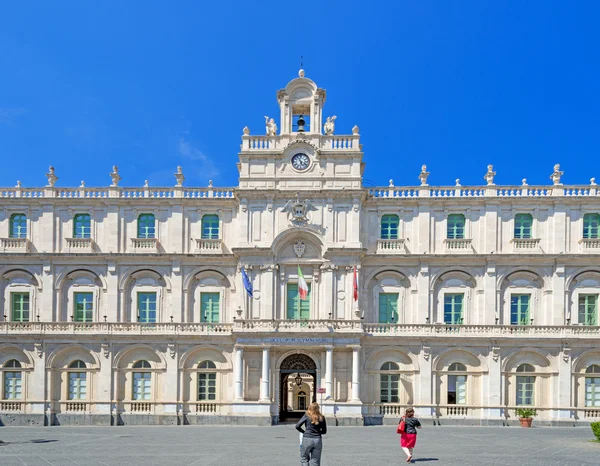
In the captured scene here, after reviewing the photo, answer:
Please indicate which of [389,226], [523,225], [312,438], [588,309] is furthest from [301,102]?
[312,438]

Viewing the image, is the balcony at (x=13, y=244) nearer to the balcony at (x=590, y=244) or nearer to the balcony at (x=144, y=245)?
the balcony at (x=144, y=245)

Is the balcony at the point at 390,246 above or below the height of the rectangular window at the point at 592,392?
above

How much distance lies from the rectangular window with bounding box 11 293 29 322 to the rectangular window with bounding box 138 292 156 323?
8.07 metres

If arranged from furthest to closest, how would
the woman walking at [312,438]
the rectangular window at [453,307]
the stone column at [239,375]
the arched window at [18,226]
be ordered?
1. the arched window at [18,226]
2. the rectangular window at [453,307]
3. the stone column at [239,375]
4. the woman walking at [312,438]

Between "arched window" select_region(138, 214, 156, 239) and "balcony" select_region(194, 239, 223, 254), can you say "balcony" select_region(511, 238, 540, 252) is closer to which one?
"balcony" select_region(194, 239, 223, 254)

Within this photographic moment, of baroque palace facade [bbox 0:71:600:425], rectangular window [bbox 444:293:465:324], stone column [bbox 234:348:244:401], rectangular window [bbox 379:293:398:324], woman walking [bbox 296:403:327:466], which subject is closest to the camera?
woman walking [bbox 296:403:327:466]

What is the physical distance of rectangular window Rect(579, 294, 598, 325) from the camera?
146 feet

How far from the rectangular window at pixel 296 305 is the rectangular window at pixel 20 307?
1881cm

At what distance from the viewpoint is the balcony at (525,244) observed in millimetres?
44906

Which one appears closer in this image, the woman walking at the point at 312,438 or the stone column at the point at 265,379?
the woman walking at the point at 312,438

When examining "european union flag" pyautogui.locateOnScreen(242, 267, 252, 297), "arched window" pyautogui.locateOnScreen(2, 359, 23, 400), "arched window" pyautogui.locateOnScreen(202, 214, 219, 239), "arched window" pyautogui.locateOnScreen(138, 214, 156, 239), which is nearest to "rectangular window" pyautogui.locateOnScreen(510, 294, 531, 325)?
"european union flag" pyautogui.locateOnScreen(242, 267, 252, 297)

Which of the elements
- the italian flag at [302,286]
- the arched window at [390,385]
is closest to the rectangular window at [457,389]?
the arched window at [390,385]

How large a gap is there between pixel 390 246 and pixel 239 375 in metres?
13.8

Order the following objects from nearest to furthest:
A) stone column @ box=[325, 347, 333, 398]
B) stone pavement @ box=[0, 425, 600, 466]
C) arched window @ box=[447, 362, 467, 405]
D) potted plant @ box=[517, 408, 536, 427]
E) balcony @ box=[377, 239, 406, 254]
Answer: stone pavement @ box=[0, 425, 600, 466] < potted plant @ box=[517, 408, 536, 427] < stone column @ box=[325, 347, 333, 398] < arched window @ box=[447, 362, 467, 405] < balcony @ box=[377, 239, 406, 254]
